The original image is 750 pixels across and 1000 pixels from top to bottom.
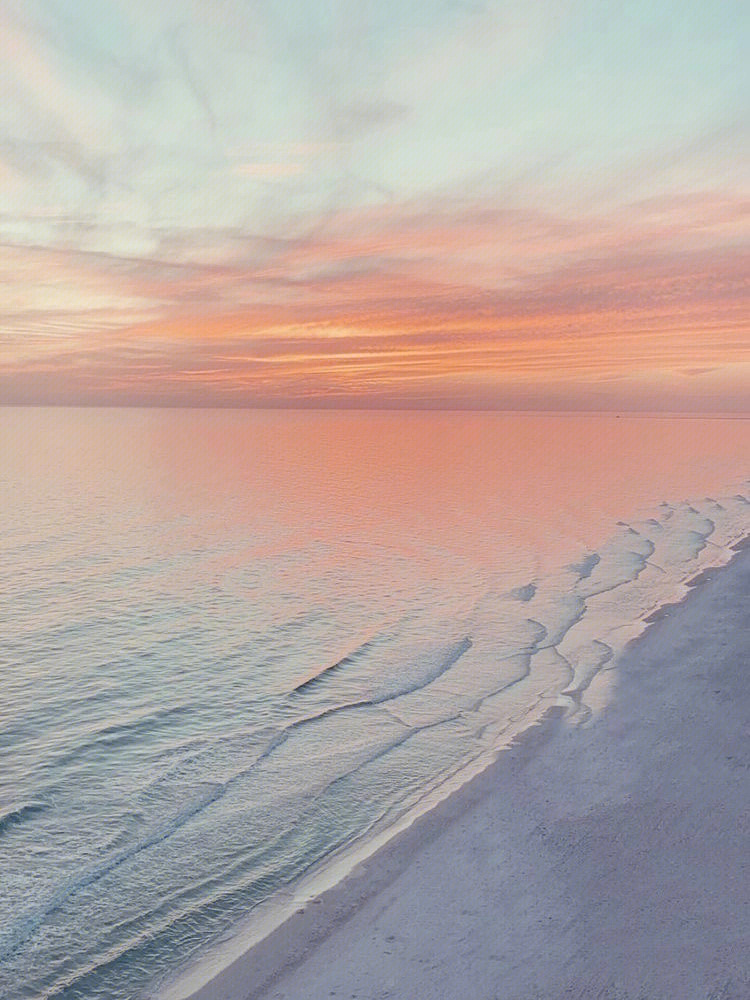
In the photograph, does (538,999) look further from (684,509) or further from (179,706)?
(684,509)

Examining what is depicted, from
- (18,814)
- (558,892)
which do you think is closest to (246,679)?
(18,814)

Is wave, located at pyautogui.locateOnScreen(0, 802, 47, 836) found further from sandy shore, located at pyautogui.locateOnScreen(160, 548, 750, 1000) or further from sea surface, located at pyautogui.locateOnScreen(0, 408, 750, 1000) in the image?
sandy shore, located at pyautogui.locateOnScreen(160, 548, 750, 1000)

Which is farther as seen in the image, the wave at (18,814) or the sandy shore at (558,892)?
the wave at (18,814)

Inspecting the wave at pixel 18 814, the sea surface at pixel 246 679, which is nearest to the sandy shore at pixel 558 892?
the sea surface at pixel 246 679

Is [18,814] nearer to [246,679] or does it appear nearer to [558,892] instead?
[246,679]

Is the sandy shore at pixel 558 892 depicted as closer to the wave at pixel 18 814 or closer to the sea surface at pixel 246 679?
the sea surface at pixel 246 679

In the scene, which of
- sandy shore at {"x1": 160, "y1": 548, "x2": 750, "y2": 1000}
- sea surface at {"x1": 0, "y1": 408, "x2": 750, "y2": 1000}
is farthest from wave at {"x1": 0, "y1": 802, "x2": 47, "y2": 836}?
sandy shore at {"x1": 160, "y1": 548, "x2": 750, "y2": 1000}

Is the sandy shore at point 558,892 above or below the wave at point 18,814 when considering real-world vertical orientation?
above
